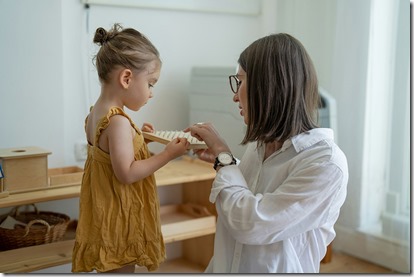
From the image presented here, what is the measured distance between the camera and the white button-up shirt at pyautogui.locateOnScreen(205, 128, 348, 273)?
Result: 1154 mm

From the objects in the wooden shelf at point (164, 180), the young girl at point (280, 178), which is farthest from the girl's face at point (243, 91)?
the wooden shelf at point (164, 180)

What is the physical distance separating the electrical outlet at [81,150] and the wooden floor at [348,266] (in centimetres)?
117

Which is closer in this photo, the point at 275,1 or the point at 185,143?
the point at 185,143

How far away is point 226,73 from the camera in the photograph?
221 centimetres

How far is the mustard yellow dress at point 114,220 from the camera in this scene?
144 centimetres

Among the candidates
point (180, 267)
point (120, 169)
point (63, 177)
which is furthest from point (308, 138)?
point (180, 267)

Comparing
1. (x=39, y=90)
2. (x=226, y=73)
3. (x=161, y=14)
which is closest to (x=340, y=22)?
(x=226, y=73)

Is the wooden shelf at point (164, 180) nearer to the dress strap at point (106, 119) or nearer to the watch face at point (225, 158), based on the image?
A: the dress strap at point (106, 119)

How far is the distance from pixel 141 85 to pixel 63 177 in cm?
60

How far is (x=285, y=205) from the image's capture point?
45.6 inches

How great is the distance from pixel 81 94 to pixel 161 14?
0.47 meters

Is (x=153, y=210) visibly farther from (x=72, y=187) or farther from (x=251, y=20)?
(x=251, y=20)

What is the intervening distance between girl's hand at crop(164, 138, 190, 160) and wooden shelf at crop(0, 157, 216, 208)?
529 millimetres

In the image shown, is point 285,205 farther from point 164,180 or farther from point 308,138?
point 164,180
